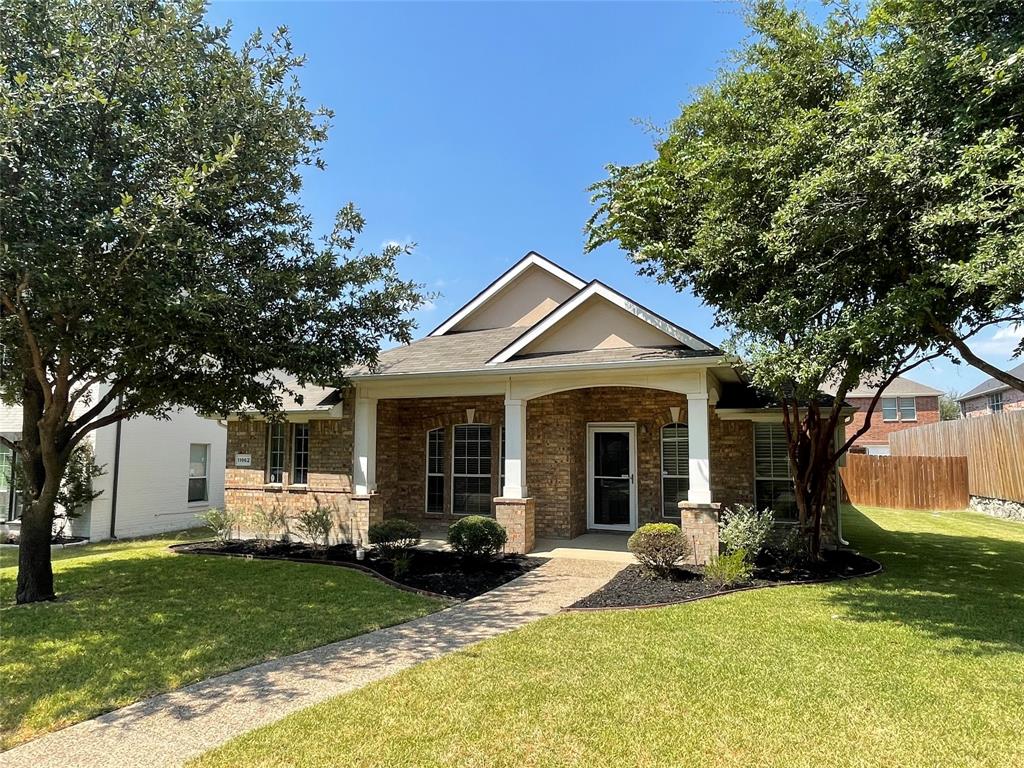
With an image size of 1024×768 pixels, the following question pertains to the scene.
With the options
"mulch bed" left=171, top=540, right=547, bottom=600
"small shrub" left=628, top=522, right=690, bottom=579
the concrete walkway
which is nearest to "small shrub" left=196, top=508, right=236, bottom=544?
"mulch bed" left=171, top=540, right=547, bottom=600

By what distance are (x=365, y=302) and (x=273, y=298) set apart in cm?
147

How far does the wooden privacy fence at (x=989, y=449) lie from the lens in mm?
17344

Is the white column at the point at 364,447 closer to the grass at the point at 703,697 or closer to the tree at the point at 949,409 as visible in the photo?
the grass at the point at 703,697

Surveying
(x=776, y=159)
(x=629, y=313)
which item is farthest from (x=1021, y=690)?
(x=629, y=313)

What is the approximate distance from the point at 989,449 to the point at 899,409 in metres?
21.4

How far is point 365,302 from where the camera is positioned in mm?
9133

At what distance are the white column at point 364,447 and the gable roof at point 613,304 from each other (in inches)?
109

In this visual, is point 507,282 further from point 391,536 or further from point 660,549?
point 660,549

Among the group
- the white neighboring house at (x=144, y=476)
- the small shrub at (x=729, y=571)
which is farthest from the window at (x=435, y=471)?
the small shrub at (x=729, y=571)

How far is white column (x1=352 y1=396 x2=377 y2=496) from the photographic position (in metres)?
12.0

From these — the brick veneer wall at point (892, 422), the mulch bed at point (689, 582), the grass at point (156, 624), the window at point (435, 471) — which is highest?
the brick veneer wall at point (892, 422)

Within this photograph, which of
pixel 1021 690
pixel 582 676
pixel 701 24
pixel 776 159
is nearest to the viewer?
pixel 1021 690

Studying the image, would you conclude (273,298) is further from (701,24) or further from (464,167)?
(701,24)

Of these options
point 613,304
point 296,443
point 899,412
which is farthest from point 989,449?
point 899,412
